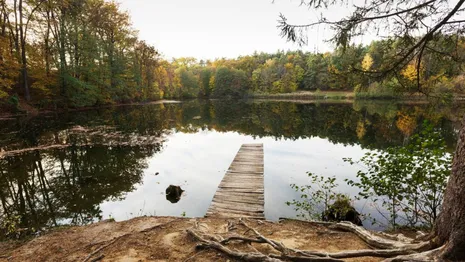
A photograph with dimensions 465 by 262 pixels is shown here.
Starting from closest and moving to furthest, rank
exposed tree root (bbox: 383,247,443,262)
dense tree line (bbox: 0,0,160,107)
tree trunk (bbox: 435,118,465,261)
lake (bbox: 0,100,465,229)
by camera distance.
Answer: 1. tree trunk (bbox: 435,118,465,261)
2. exposed tree root (bbox: 383,247,443,262)
3. lake (bbox: 0,100,465,229)
4. dense tree line (bbox: 0,0,160,107)

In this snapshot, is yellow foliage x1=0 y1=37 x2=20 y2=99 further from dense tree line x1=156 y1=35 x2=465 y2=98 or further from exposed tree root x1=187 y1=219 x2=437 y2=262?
exposed tree root x1=187 y1=219 x2=437 y2=262

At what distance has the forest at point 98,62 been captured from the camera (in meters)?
4.51

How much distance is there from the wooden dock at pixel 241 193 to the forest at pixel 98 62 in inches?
155

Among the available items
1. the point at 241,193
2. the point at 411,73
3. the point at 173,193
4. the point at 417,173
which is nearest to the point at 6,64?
the point at 173,193

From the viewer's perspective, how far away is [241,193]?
25.0 ft

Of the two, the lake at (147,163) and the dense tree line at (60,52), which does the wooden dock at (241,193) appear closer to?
the lake at (147,163)

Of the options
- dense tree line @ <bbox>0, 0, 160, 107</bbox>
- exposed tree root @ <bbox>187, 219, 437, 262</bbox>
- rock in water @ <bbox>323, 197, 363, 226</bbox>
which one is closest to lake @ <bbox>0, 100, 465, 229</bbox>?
rock in water @ <bbox>323, 197, 363, 226</bbox>

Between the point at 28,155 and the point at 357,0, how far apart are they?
14.7m

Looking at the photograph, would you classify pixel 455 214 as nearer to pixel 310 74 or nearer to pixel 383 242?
pixel 383 242

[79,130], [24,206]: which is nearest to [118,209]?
[24,206]

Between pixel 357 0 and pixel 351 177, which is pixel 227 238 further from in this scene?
pixel 351 177

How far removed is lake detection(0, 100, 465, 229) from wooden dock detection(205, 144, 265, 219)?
44 cm

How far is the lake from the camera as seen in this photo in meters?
6.94

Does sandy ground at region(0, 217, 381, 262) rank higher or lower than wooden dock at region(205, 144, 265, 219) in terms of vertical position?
higher
